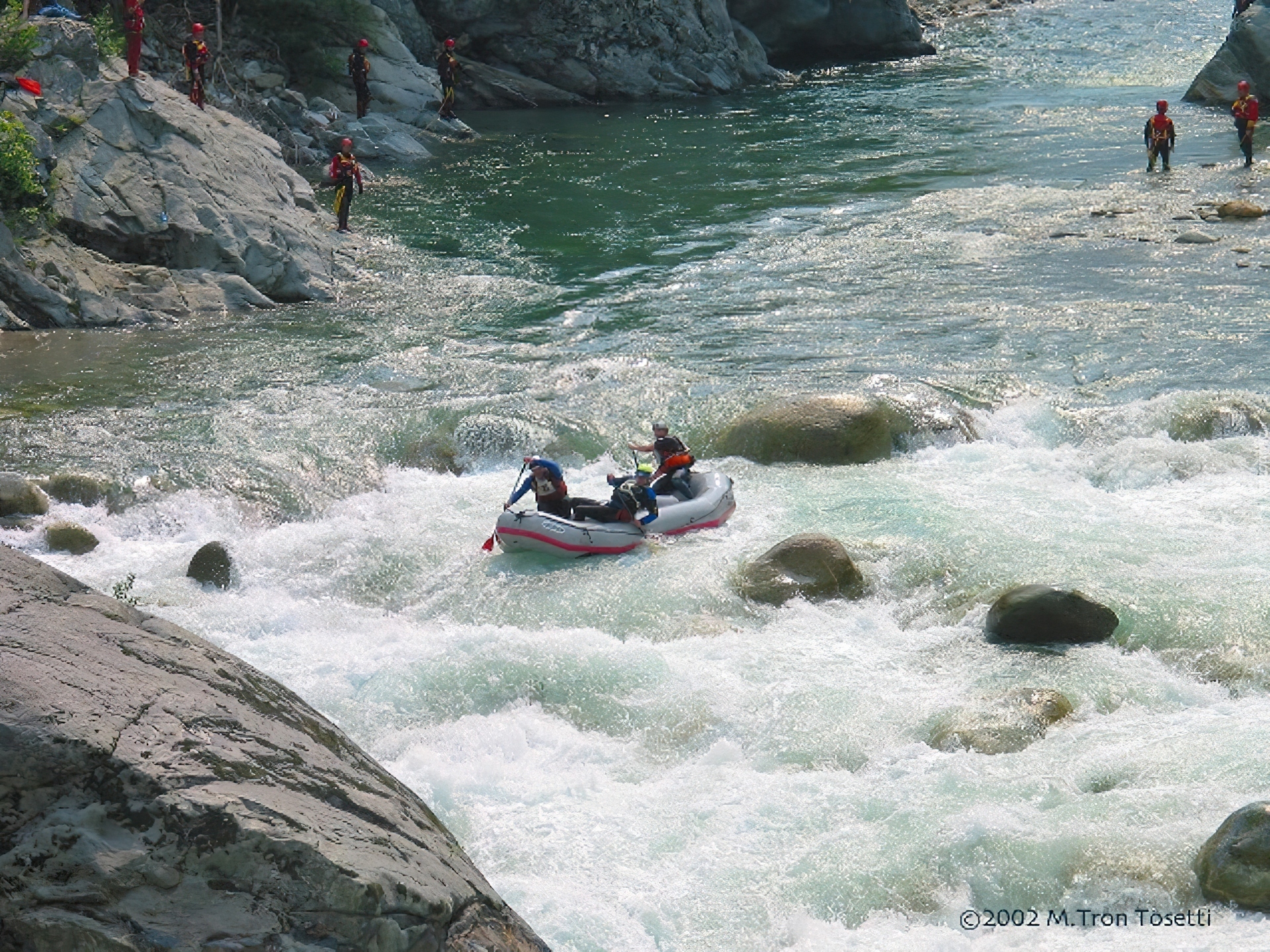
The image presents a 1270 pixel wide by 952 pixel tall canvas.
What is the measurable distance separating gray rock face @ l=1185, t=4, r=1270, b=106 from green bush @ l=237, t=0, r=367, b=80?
20306mm

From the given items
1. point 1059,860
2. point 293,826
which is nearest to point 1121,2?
point 1059,860

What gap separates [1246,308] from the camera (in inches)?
709

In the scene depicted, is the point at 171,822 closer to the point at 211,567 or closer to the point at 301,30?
the point at 211,567

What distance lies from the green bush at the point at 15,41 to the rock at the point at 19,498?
8553 millimetres

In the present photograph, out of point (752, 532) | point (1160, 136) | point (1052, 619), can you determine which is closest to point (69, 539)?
point (752, 532)

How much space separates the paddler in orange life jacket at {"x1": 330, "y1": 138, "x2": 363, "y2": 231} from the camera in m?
22.7

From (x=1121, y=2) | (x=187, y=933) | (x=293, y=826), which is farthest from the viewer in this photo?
(x=1121, y=2)

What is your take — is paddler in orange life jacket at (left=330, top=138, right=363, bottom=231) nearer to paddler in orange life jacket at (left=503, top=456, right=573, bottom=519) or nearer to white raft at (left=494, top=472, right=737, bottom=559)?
paddler in orange life jacket at (left=503, top=456, right=573, bottom=519)

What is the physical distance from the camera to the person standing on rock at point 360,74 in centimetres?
3186

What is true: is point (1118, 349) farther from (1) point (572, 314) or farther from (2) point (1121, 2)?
(2) point (1121, 2)

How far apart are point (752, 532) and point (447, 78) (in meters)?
24.7

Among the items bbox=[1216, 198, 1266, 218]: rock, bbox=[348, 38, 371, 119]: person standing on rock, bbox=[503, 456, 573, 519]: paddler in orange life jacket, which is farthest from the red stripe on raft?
bbox=[348, 38, 371, 119]: person standing on rock

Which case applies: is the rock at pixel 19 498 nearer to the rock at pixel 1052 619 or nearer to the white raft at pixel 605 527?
the white raft at pixel 605 527

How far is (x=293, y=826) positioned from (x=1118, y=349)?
14.6 metres
